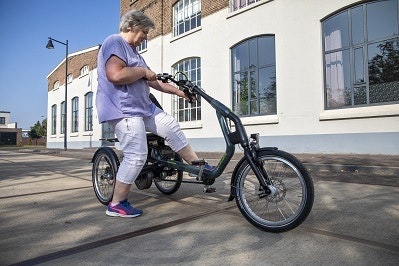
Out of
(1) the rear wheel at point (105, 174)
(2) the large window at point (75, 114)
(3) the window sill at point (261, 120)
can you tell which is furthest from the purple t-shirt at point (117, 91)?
(2) the large window at point (75, 114)

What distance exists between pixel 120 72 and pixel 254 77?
364 inches

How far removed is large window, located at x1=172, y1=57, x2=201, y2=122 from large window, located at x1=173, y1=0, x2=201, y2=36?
158 cm

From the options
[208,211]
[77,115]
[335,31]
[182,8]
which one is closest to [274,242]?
[208,211]

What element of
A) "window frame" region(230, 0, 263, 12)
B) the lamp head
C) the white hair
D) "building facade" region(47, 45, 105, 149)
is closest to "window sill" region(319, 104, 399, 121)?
"window frame" region(230, 0, 263, 12)

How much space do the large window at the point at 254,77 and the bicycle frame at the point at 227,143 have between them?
26.8ft

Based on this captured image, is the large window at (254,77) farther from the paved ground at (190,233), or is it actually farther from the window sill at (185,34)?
→ the paved ground at (190,233)

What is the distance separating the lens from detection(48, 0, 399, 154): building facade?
8406mm

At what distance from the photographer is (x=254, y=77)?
11.6 m

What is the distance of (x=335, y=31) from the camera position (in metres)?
9.40

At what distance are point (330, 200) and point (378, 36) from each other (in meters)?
6.94

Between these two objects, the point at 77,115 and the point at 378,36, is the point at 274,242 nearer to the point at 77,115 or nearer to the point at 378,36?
the point at 378,36

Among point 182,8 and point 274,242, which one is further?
point 182,8

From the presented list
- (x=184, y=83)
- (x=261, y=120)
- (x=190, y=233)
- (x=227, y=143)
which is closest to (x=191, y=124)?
(x=261, y=120)

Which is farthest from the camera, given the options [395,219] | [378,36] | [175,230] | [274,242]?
[378,36]
